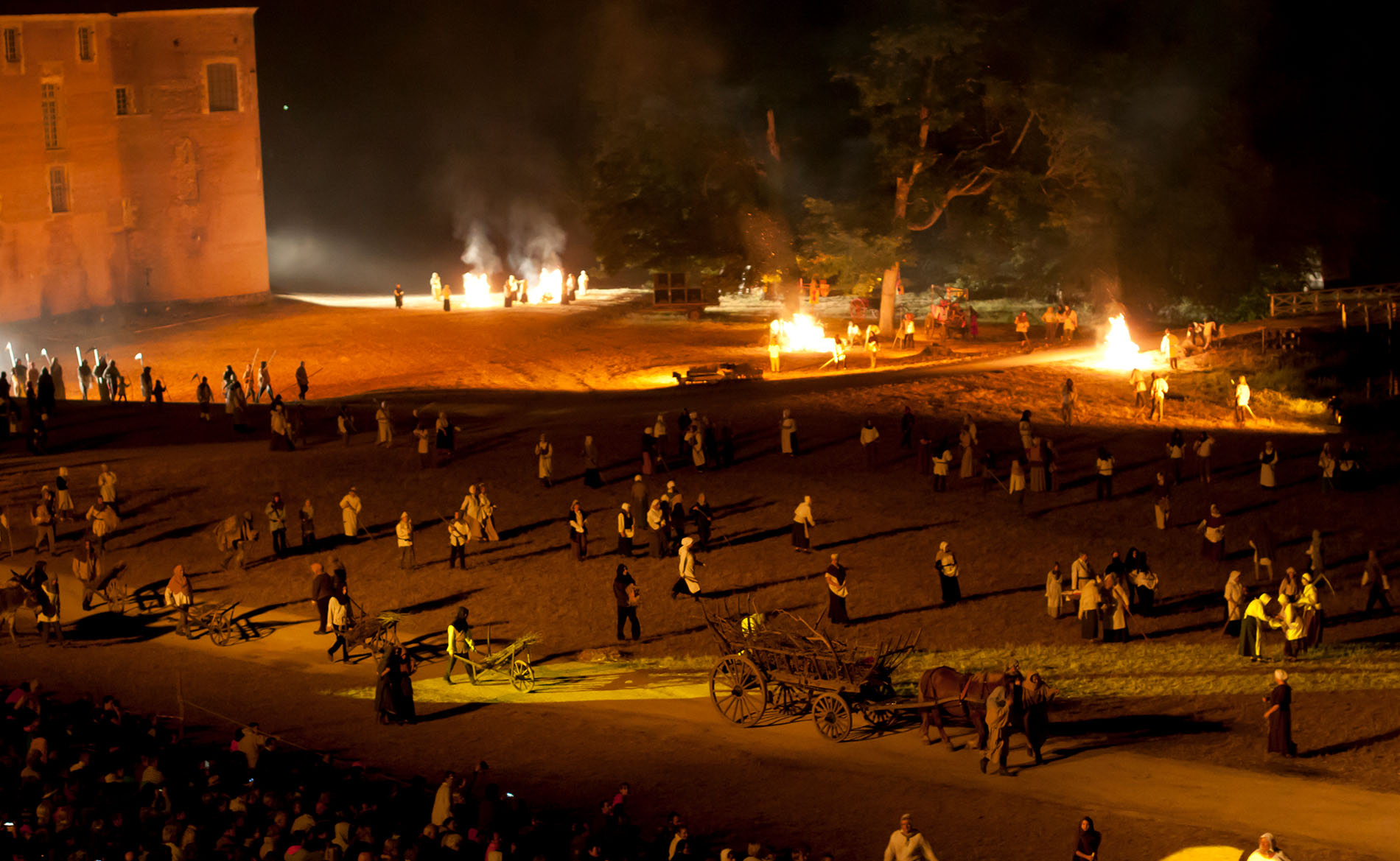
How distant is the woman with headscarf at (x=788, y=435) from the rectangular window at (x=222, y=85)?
135ft

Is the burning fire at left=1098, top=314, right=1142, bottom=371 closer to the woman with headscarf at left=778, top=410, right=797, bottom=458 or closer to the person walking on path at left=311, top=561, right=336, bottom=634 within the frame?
the woman with headscarf at left=778, top=410, right=797, bottom=458

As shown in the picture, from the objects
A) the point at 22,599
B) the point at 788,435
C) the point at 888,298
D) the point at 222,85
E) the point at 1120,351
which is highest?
the point at 222,85

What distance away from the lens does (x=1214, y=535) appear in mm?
23750

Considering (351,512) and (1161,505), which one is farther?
(351,512)

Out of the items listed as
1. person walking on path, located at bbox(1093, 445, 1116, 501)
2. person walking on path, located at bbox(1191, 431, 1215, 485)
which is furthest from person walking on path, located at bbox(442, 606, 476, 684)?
person walking on path, located at bbox(1191, 431, 1215, 485)

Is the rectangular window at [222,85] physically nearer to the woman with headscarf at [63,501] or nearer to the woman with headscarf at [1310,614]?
the woman with headscarf at [63,501]

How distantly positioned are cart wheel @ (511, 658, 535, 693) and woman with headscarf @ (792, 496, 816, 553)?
6653 millimetres

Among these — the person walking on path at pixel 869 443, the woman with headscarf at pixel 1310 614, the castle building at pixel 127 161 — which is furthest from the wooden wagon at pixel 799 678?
the castle building at pixel 127 161

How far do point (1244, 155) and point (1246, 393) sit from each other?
2404cm

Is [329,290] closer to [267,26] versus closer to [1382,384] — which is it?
[267,26]

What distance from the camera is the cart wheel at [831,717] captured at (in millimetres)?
16719

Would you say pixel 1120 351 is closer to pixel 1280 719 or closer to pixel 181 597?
pixel 1280 719

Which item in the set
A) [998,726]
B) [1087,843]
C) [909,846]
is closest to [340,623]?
[998,726]

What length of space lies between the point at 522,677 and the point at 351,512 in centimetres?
806
